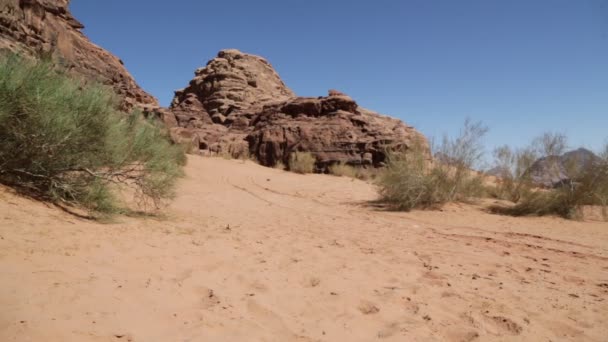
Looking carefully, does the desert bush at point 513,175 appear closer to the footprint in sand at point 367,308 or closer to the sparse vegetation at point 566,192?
the sparse vegetation at point 566,192

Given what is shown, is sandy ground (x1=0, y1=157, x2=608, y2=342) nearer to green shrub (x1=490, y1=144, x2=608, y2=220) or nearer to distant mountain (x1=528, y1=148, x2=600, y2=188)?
green shrub (x1=490, y1=144, x2=608, y2=220)

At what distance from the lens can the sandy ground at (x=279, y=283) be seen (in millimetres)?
2209

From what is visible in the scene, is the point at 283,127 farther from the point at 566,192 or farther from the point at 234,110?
the point at 566,192

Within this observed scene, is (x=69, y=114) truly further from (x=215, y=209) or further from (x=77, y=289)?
(x=215, y=209)

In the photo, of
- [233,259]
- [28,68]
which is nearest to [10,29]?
[28,68]

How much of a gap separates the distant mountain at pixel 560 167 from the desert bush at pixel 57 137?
10.7m

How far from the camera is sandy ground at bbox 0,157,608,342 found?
2.21 metres

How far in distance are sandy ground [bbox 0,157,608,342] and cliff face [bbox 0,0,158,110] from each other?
3.34 m

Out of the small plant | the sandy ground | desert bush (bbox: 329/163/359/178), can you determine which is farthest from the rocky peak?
the sandy ground

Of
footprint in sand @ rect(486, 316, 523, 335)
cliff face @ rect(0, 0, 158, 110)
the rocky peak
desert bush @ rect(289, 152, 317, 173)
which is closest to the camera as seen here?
footprint in sand @ rect(486, 316, 523, 335)

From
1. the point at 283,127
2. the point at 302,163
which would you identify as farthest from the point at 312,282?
the point at 283,127

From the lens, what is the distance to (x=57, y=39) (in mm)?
12352

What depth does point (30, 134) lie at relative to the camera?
4.09 metres

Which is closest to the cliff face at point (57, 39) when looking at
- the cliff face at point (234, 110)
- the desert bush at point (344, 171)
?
the cliff face at point (234, 110)
